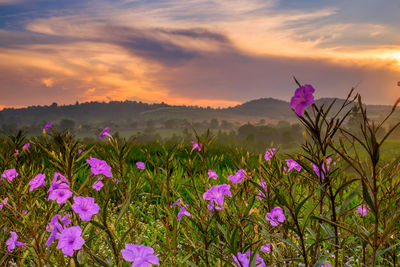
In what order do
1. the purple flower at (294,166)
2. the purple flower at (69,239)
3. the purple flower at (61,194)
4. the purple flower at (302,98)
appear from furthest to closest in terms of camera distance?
the purple flower at (294,166) < the purple flower at (61,194) < the purple flower at (69,239) < the purple flower at (302,98)

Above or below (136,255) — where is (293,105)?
above

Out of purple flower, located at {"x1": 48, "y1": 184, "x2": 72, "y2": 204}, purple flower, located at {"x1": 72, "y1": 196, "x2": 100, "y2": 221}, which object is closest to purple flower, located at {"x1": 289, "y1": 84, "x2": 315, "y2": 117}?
purple flower, located at {"x1": 72, "y1": 196, "x2": 100, "y2": 221}

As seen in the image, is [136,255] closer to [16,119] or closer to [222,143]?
[222,143]

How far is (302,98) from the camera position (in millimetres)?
1147

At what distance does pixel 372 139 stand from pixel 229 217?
35.0 inches

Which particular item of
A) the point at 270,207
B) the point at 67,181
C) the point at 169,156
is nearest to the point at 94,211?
the point at 67,181

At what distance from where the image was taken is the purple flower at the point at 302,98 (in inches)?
44.6

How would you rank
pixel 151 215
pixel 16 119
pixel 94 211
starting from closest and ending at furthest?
pixel 94 211, pixel 151 215, pixel 16 119

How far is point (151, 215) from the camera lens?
4.76 metres

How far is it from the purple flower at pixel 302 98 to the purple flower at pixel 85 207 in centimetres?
95

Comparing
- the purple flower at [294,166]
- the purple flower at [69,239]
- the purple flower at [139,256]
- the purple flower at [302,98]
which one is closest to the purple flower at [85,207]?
the purple flower at [69,239]

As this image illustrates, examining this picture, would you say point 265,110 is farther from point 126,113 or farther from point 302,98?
point 302,98

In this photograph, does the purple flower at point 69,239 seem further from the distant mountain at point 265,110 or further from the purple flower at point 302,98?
the distant mountain at point 265,110

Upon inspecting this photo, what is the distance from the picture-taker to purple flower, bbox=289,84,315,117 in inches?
44.6
